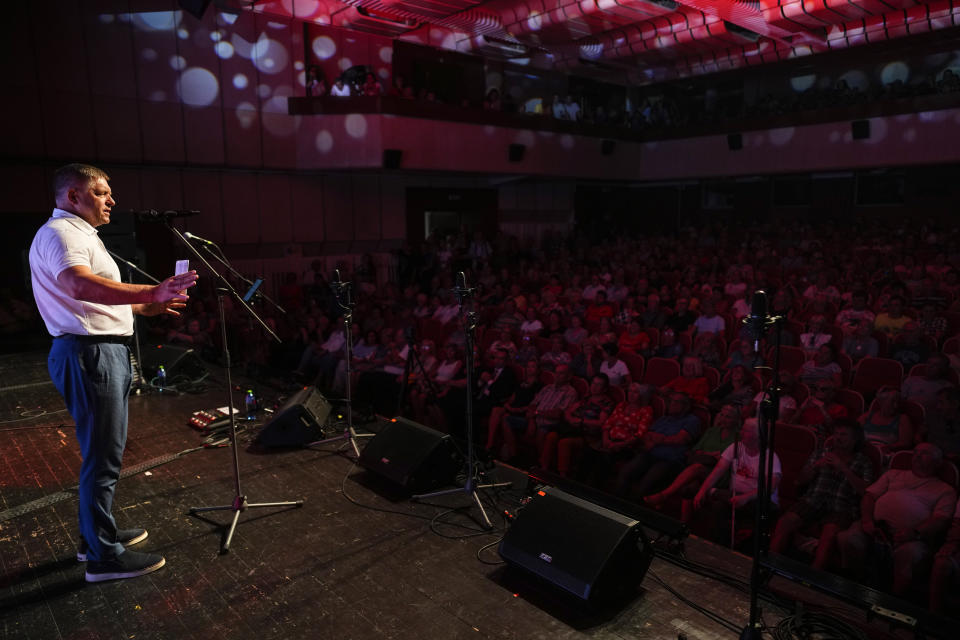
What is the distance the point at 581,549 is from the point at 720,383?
120 inches

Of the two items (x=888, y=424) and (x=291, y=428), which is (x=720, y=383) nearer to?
(x=888, y=424)

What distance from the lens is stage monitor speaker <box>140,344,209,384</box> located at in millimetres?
5199

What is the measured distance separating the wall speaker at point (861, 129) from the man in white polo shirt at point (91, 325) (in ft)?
39.9

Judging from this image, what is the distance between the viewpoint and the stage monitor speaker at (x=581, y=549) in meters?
2.25

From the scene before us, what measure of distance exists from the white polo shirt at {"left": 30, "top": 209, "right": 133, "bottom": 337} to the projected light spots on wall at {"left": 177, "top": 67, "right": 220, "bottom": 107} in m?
8.48

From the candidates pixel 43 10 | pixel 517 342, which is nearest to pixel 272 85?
pixel 43 10

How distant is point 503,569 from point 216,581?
3.82ft

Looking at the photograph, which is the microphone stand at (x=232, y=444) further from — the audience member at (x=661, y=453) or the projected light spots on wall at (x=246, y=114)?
the projected light spots on wall at (x=246, y=114)

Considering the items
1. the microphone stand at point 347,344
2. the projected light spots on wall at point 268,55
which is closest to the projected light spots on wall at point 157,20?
the projected light spots on wall at point 268,55

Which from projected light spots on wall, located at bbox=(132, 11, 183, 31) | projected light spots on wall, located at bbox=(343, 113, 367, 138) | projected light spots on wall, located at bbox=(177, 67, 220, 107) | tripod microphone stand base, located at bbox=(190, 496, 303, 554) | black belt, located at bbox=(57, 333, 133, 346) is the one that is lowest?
tripod microphone stand base, located at bbox=(190, 496, 303, 554)

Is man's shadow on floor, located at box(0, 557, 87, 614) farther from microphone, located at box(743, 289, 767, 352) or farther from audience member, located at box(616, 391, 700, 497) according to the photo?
audience member, located at box(616, 391, 700, 497)

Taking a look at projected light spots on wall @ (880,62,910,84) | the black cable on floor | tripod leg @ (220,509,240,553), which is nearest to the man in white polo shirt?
tripod leg @ (220,509,240,553)

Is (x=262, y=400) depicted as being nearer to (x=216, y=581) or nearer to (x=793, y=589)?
(x=216, y=581)

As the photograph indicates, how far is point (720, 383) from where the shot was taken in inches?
194
